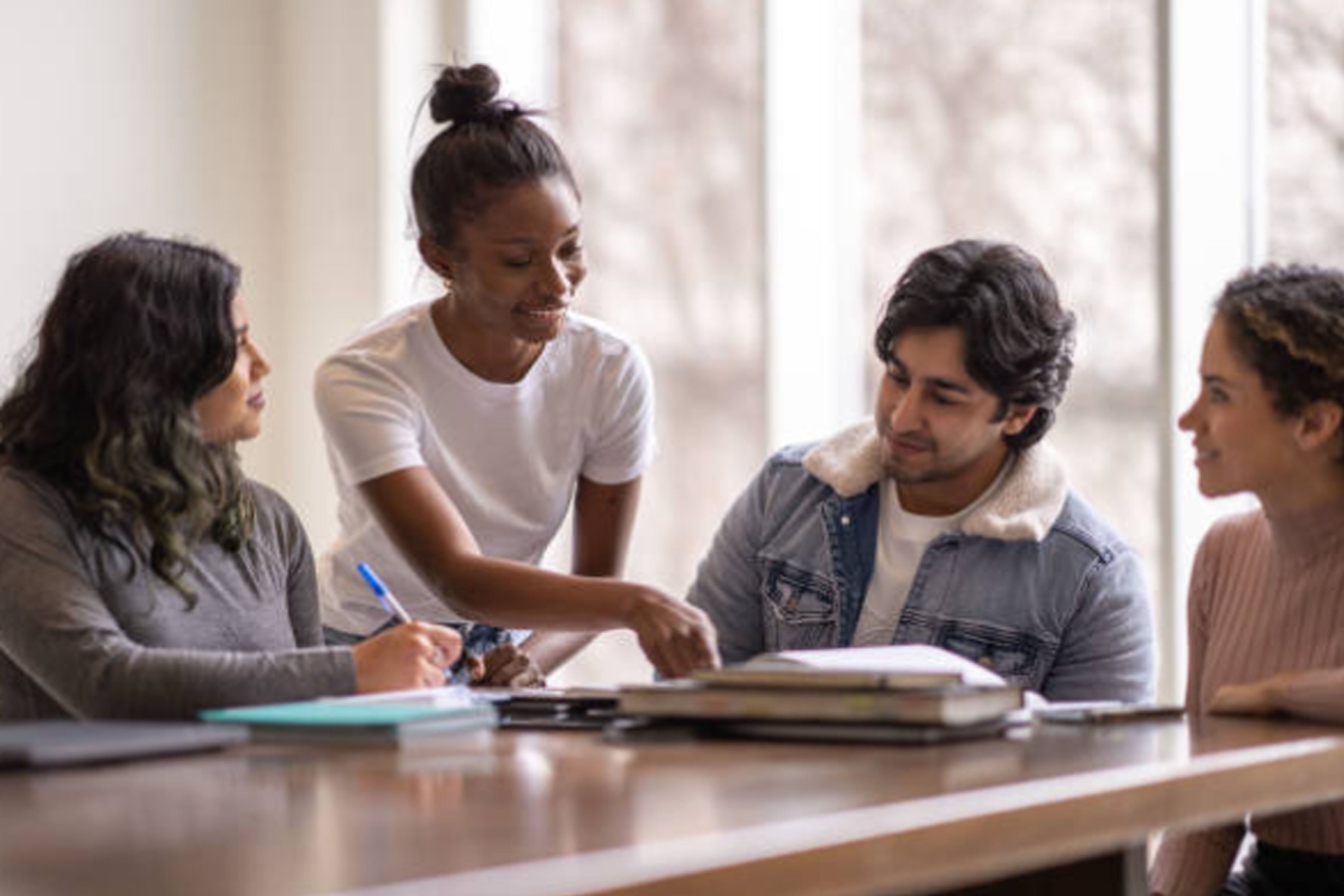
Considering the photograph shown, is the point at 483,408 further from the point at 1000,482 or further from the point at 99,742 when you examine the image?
the point at 99,742

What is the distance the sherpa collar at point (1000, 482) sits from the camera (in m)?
2.20

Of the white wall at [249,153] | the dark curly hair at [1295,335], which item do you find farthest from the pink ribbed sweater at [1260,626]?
the white wall at [249,153]

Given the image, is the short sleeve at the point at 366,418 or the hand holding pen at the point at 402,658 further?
the short sleeve at the point at 366,418

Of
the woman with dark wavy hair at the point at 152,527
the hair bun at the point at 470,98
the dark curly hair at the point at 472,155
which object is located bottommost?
the woman with dark wavy hair at the point at 152,527

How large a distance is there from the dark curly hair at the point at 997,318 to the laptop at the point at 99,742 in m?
1.05

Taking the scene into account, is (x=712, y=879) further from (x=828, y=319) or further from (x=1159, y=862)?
(x=828, y=319)

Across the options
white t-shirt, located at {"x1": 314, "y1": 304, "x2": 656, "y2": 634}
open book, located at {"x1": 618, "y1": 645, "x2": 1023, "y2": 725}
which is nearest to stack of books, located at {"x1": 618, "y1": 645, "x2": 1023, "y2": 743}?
open book, located at {"x1": 618, "y1": 645, "x2": 1023, "y2": 725}

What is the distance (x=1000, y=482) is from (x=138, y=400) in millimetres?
976

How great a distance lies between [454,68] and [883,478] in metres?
0.76

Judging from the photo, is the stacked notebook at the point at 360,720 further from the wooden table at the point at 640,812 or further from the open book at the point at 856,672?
the open book at the point at 856,672

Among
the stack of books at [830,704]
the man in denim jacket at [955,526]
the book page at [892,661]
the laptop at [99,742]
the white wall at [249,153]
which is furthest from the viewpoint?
the white wall at [249,153]

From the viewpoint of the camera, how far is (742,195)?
13.1 feet

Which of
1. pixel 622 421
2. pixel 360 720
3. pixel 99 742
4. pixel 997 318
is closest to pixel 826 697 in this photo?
pixel 360 720

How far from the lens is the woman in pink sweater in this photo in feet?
6.10
